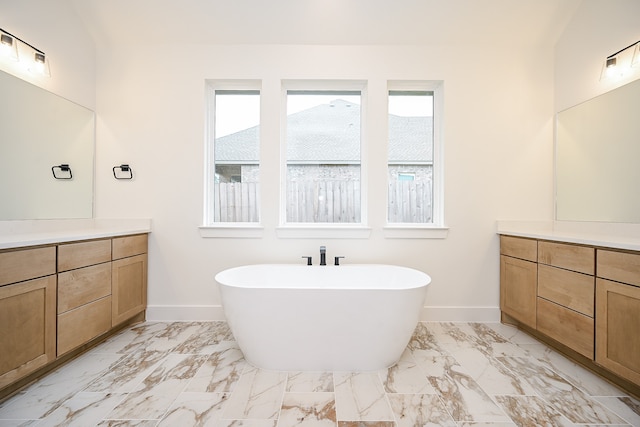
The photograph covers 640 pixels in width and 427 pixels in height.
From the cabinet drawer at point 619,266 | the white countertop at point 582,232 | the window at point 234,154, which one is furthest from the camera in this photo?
the window at point 234,154

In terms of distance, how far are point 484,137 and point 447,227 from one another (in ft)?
2.84

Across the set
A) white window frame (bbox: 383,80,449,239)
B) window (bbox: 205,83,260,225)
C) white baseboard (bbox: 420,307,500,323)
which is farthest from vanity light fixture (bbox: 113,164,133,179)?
white baseboard (bbox: 420,307,500,323)

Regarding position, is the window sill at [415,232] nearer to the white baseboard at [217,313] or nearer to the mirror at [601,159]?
the white baseboard at [217,313]

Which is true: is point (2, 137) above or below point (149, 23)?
below

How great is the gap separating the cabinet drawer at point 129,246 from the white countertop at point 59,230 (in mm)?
47

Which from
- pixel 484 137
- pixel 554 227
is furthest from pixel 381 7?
pixel 554 227

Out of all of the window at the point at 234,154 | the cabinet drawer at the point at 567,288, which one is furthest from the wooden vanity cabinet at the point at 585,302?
the window at the point at 234,154

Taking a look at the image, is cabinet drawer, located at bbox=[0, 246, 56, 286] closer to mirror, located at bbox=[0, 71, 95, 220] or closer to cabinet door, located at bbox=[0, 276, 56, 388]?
cabinet door, located at bbox=[0, 276, 56, 388]

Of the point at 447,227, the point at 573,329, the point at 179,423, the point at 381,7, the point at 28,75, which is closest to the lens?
the point at 179,423

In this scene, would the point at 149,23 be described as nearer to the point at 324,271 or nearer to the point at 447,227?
the point at 324,271

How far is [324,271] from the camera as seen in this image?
2.22m

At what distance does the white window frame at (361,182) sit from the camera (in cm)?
239

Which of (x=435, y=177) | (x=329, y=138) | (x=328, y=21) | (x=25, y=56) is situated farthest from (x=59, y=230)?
(x=435, y=177)

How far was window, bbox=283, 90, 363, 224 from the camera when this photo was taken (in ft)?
8.36
